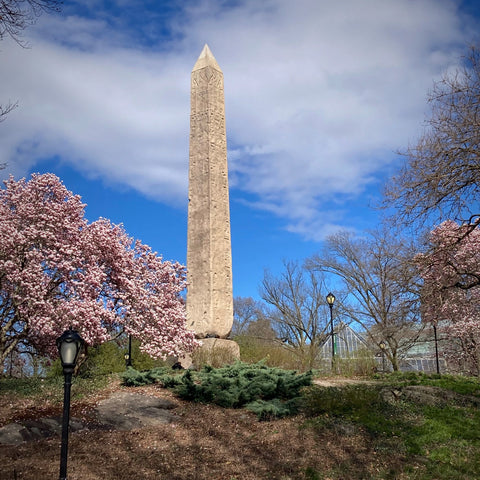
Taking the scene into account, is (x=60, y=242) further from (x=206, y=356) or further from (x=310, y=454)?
(x=310, y=454)

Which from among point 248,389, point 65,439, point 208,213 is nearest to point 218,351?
point 248,389

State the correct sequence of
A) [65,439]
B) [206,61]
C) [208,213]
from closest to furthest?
[65,439], [208,213], [206,61]

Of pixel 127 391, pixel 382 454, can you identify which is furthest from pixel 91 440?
pixel 382 454

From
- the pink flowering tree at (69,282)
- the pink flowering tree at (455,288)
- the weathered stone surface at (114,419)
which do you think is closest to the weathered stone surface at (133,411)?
the weathered stone surface at (114,419)

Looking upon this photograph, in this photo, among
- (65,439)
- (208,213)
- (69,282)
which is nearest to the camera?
(65,439)

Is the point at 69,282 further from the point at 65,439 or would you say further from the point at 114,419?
the point at 65,439

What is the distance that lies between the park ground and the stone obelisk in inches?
176

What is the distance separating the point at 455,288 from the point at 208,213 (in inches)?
256

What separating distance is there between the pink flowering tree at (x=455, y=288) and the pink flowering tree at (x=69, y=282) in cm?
614

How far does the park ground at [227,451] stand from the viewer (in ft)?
21.9

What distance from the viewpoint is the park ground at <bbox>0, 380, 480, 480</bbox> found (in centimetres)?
666

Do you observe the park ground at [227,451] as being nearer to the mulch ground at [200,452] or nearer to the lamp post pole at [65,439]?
the mulch ground at [200,452]

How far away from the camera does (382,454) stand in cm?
734

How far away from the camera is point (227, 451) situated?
7.57 metres
